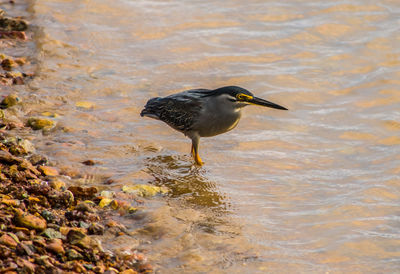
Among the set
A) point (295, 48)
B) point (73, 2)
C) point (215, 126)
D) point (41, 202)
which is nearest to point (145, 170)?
point (215, 126)

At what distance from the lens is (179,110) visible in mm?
8812

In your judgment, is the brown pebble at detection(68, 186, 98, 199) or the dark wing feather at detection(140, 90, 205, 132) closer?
the brown pebble at detection(68, 186, 98, 199)

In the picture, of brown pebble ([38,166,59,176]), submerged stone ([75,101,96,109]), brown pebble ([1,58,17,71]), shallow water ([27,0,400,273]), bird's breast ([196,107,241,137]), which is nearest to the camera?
shallow water ([27,0,400,273])

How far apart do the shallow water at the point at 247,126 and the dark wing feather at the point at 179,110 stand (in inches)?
17.4

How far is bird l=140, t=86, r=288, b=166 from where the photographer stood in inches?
331

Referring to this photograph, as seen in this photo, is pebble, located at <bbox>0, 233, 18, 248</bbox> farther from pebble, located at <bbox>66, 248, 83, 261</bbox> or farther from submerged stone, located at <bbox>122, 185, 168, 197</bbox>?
submerged stone, located at <bbox>122, 185, 168, 197</bbox>

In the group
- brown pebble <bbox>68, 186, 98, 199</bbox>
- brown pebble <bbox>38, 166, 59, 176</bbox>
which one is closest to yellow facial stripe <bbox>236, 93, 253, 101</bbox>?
brown pebble <bbox>68, 186, 98, 199</bbox>

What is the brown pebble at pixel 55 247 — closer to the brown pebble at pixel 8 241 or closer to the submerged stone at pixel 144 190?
the brown pebble at pixel 8 241

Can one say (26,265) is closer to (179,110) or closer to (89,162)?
(89,162)

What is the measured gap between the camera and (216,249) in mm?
6375

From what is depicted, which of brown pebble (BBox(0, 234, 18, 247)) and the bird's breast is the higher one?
the bird's breast

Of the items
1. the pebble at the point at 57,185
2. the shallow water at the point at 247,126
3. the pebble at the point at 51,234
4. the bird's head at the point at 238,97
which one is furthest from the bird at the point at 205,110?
the pebble at the point at 51,234

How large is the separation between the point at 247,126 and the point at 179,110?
1677mm

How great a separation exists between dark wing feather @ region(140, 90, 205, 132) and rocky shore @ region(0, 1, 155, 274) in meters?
1.45
